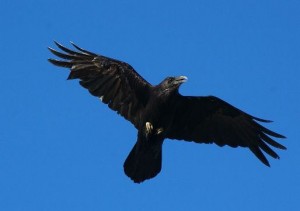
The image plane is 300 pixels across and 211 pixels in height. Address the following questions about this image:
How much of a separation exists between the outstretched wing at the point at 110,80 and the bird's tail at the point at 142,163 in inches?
23.9

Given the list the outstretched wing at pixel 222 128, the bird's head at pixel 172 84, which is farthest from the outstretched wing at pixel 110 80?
the outstretched wing at pixel 222 128

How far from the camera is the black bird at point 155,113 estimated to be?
16656mm

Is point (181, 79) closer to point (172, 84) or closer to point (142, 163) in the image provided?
point (172, 84)

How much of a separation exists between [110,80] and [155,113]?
1.30 m

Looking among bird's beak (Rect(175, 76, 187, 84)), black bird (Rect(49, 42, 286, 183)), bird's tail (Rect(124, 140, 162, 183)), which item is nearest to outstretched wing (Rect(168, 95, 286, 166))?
black bird (Rect(49, 42, 286, 183))

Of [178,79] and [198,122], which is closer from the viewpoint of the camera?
[178,79]

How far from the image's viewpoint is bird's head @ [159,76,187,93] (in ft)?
54.4

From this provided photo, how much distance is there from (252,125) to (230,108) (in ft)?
2.08

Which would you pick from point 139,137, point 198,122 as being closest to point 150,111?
point 139,137

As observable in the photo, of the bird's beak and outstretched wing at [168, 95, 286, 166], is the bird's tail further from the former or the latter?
the bird's beak

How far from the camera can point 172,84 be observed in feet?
54.5

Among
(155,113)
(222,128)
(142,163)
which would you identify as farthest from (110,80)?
(222,128)

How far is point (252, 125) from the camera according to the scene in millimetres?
18203

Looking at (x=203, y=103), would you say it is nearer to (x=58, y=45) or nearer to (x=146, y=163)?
(x=146, y=163)
